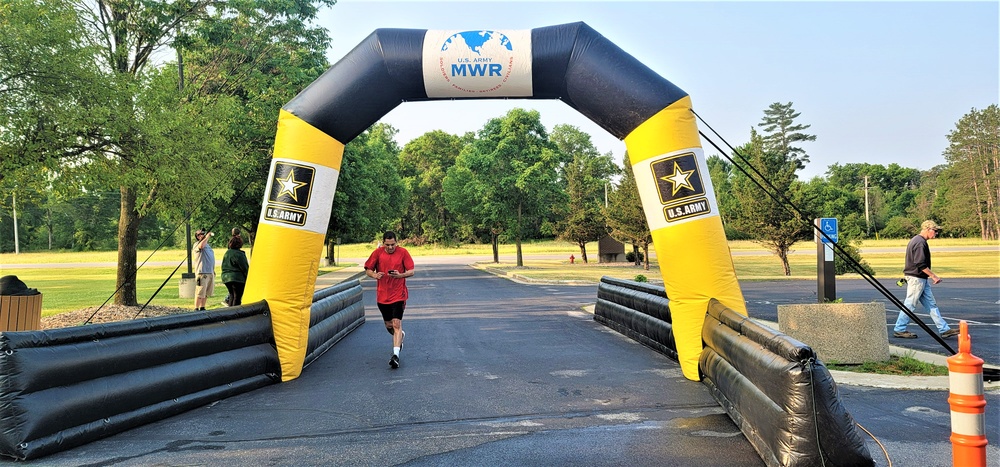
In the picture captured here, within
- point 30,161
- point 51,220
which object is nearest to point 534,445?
point 30,161

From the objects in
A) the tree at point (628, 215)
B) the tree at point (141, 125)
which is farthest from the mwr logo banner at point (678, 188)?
the tree at point (628, 215)

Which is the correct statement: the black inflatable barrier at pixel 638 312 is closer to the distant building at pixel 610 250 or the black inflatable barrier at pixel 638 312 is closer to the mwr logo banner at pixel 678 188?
the mwr logo banner at pixel 678 188

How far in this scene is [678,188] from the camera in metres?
8.24

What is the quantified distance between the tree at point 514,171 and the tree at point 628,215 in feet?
19.7

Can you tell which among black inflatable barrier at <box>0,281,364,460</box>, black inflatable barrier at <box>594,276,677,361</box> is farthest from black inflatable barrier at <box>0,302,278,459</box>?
black inflatable barrier at <box>594,276,677,361</box>

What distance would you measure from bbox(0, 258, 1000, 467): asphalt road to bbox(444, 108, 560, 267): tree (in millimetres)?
33406

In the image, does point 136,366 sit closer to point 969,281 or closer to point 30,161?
point 30,161

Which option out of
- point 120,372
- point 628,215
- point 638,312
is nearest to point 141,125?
point 120,372

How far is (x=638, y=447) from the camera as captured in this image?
5.21 metres

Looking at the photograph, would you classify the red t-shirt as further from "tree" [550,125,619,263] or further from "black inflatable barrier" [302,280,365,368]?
"tree" [550,125,619,263]

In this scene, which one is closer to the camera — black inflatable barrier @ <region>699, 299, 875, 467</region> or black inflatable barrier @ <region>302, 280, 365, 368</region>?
black inflatable barrier @ <region>699, 299, 875, 467</region>

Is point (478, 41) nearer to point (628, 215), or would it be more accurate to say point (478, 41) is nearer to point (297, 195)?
point (297, 195)

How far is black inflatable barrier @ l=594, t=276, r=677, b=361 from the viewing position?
973 centimetres

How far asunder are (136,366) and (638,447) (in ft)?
14.7
